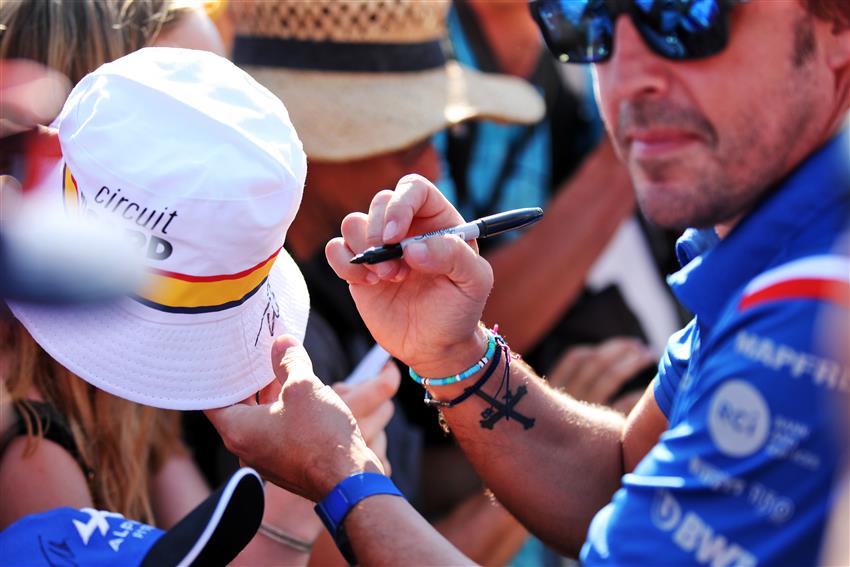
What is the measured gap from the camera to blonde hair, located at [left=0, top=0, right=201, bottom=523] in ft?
5.75

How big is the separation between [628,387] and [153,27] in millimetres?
1919

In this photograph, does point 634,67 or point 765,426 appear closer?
point 765,426

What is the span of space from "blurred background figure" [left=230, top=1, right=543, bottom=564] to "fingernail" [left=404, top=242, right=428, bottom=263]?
1.01 meters

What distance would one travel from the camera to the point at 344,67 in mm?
2770

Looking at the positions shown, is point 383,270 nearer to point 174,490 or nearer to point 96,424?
point 96,424

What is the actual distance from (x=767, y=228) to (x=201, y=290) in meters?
0.80

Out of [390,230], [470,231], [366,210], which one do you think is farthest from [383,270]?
[366,210]

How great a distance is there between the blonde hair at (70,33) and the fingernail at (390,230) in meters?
0.70

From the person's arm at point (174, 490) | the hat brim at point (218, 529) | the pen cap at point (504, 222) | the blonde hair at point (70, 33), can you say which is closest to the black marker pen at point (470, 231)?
the pen cap at point (504, 222)

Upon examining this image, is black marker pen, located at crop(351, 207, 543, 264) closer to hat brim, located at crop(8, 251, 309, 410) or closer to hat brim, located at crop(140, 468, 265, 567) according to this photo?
hat brim, located at crop(8, 251, 309, 410)

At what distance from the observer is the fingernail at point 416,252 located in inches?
62.7

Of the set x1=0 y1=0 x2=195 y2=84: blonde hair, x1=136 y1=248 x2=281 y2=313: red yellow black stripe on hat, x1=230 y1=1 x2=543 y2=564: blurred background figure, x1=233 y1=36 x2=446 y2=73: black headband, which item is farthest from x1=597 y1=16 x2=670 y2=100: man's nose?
x1=233 y1=36 x2=446 y2=73: black headband

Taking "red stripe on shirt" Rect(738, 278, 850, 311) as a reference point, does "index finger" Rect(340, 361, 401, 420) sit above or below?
below

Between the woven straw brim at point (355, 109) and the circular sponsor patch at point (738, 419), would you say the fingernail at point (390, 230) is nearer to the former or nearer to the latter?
the circular sponsor patch at point (738, 419)
